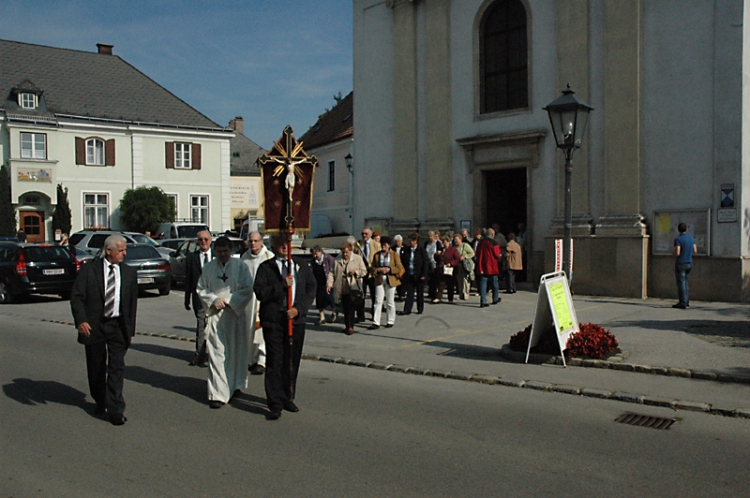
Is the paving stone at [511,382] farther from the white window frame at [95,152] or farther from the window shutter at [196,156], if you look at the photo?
the window shutter at [196,156]

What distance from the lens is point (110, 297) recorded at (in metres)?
6.73

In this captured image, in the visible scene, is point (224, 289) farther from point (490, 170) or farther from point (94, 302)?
point (490, 170)

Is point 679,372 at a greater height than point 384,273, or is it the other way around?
point 384,273

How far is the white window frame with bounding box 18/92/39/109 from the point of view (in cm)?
3953

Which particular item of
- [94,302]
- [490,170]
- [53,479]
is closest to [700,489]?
[53,479]

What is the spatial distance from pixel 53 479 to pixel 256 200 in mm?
53419

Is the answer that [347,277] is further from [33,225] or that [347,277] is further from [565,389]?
[33,225]

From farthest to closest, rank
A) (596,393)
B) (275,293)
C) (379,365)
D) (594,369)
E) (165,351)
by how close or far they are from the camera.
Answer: (165,351) < (379,365) < (594,369) < (596,393) < (275,293)

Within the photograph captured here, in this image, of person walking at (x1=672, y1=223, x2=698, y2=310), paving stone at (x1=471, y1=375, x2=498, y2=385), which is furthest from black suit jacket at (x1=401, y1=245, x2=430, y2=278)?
paving stone at (x1=471, y1=375, x2=498, y2=385)

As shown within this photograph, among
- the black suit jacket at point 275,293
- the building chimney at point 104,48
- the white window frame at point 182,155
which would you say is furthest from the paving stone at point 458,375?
the building chimney at point 104,48

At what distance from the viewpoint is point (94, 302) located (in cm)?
666

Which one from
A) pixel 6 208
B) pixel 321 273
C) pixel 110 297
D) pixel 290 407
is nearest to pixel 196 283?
pixel 110 297

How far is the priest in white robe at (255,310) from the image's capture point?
797 cm

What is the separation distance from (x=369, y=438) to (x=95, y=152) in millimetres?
39765
